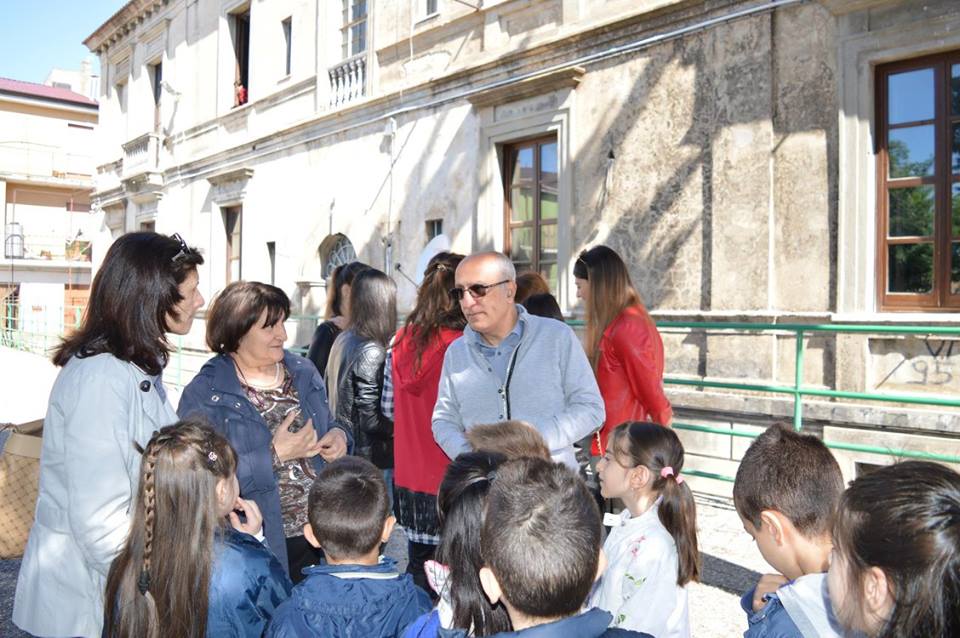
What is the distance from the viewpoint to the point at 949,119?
595 centimetres

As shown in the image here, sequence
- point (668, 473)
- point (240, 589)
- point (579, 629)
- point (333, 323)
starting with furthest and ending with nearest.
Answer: point (333, 323)
point (668, 473)
point (240, 589)
point (579, 629)

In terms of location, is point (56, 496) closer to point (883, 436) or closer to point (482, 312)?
point (482, 312)

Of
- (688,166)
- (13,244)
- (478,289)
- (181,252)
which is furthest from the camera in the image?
(13,244)

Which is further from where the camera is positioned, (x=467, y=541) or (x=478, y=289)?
(x=478, y=289)

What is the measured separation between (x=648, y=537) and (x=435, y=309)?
1.30 meters

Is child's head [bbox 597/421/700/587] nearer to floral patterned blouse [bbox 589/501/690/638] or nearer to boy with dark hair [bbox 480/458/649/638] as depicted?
floral patterned blouse [bbox 589/501/690/638]

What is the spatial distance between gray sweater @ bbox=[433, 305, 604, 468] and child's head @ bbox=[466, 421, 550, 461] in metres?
0.49

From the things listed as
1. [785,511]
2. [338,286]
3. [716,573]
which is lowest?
[716,573]

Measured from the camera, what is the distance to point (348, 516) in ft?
6.74

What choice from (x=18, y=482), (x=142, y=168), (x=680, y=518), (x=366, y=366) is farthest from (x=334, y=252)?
(x=680, y=518)

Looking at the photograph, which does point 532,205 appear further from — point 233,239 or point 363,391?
point 233,239

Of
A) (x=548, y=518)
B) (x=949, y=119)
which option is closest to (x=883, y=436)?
Answer: (x=949, y=119)

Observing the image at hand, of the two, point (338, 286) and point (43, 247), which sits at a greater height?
point (43, 247)

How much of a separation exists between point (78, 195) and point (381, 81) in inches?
1096
